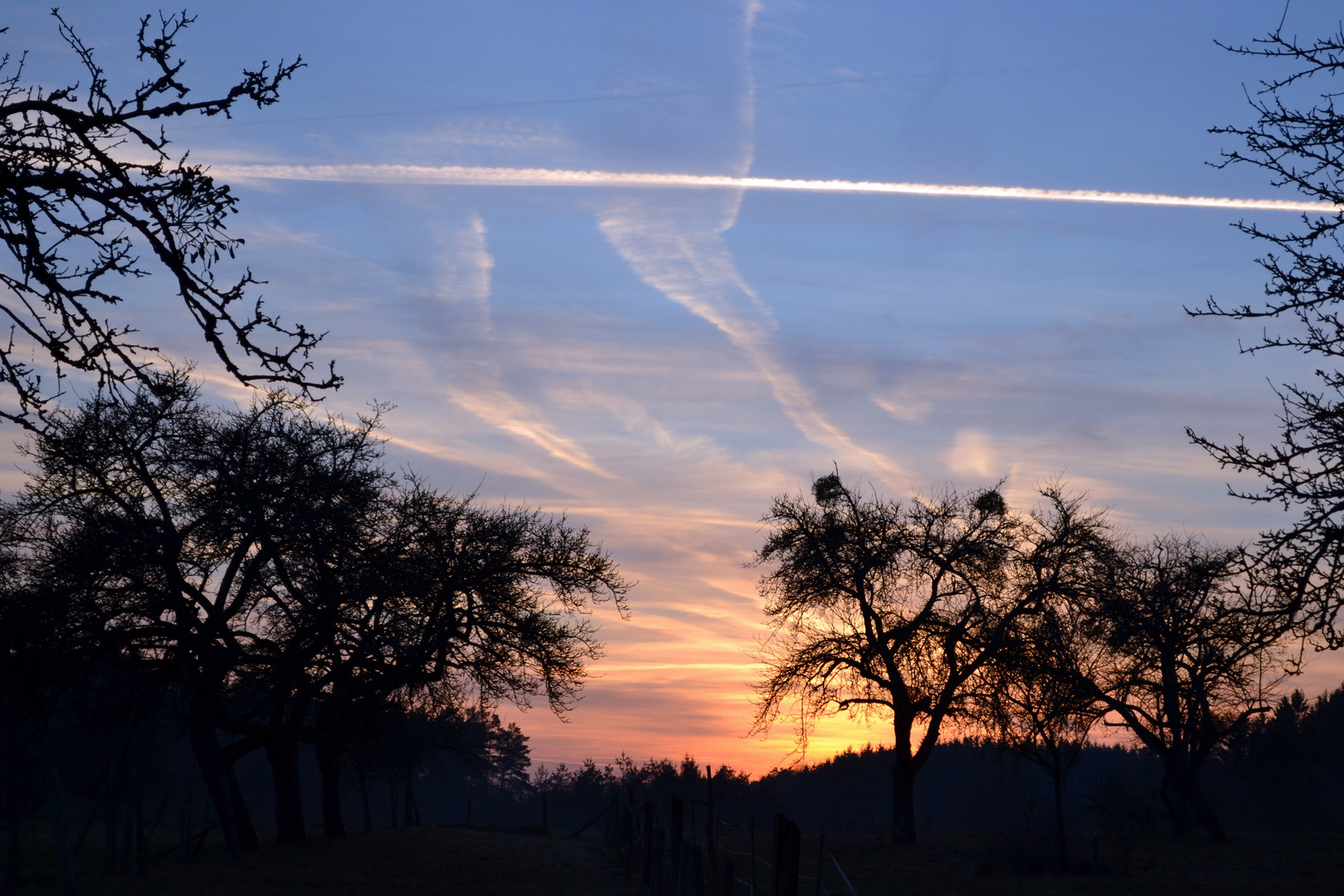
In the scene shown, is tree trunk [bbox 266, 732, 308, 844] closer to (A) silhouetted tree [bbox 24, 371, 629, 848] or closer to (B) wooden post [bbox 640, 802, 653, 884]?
(A) silhouetted tree [bbox 24, 371, 629, 848]

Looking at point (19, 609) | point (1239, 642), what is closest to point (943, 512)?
point (1239, 642)

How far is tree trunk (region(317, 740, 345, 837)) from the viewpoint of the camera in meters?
28.2

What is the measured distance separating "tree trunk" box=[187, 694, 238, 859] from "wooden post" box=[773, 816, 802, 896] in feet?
59.3

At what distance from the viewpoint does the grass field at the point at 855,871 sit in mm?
20359

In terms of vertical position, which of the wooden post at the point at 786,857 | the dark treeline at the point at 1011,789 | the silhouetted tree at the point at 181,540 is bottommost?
the dark treeline at the point at 1011,789

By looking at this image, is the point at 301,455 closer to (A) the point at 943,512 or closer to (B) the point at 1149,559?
(A) the point at 943,512

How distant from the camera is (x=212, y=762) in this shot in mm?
23219

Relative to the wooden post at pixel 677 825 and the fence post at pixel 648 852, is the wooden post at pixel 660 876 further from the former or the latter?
the fence post at pixel 648 852

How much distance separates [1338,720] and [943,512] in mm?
52058

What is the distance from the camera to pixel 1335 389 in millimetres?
9031

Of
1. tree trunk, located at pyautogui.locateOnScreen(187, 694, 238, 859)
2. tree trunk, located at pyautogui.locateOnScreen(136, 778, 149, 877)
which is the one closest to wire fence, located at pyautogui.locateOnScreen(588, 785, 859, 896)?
tree trunk, located at pyautogui.locateOnScreen(187, 694, 238, 859)

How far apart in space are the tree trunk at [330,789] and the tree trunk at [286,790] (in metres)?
1.05

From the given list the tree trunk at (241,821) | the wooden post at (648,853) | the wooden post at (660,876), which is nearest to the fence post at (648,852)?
the wooden post at (648,853)

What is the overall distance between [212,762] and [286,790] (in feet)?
13.6
